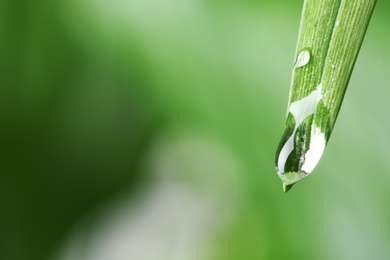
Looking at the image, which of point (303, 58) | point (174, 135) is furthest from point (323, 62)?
point (174, 135)

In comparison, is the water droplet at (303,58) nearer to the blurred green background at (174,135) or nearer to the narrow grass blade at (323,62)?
the narrow grass blade at (323,62)

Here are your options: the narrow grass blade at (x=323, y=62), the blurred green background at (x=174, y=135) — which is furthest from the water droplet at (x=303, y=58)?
the blurred green background at (x=174, y=135)

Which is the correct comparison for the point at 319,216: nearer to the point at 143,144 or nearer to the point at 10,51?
the point at 143,144

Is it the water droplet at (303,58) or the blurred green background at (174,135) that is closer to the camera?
the water droplet at (303,58)

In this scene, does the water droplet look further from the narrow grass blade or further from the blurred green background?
the blurred green background

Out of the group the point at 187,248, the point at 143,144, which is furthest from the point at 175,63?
the point at 187,248

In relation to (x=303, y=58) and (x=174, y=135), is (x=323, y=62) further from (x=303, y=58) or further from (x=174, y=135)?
(x=174, y=135)
